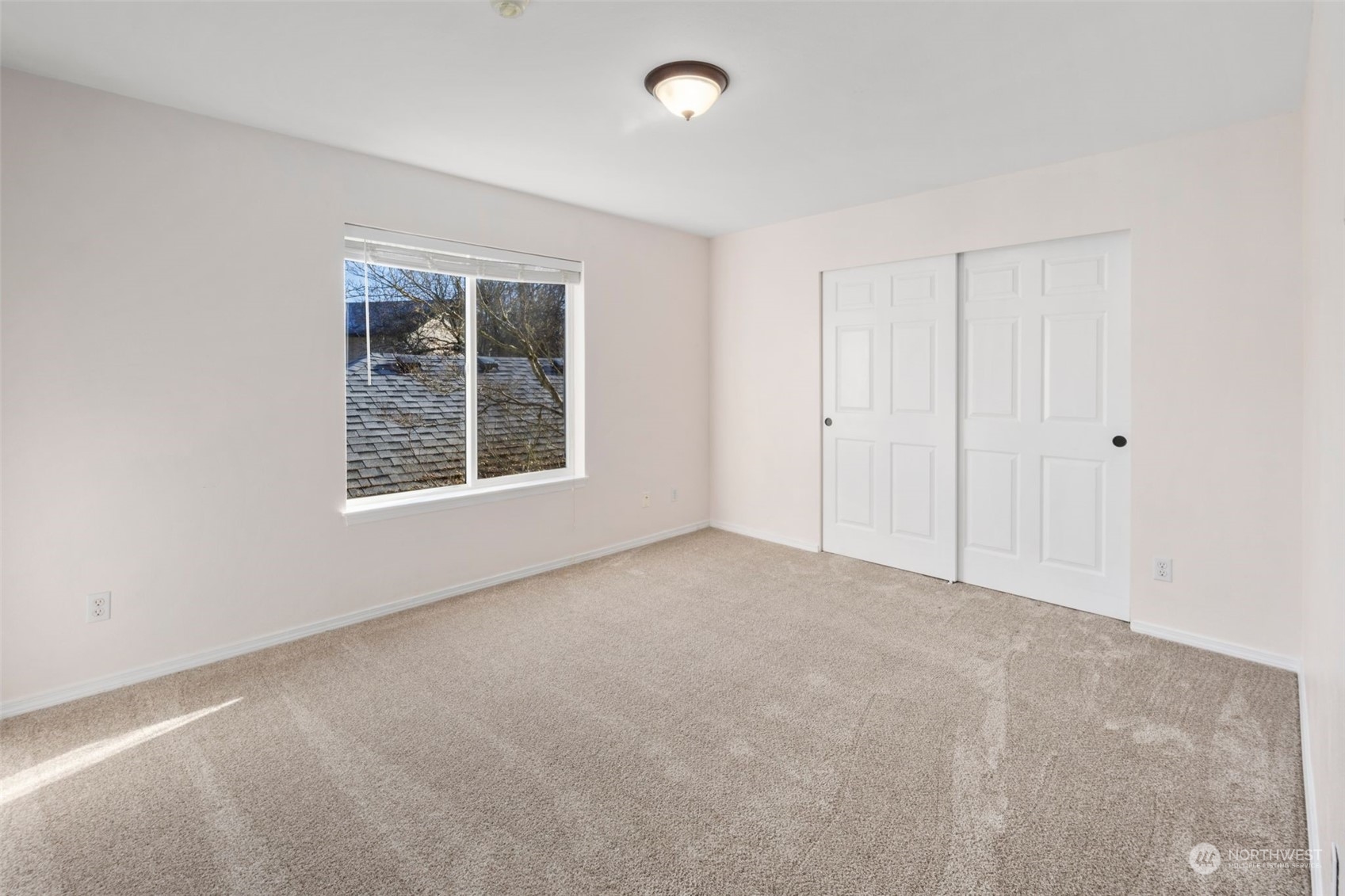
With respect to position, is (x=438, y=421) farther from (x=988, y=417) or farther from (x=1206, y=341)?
(x=1206, y=341)

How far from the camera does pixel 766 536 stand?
4.96 meters

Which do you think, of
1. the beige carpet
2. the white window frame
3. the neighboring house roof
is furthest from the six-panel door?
the neighboring house roof

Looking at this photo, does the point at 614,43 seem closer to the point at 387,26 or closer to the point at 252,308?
the point at 387,26

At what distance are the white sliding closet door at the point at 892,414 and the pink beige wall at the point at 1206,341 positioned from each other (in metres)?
0.45

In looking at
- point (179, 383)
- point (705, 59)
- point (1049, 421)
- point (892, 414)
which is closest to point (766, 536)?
point (892, 414)

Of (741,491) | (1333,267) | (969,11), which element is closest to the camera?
(1333,267)

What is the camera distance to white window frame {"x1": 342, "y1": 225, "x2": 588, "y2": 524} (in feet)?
11.2

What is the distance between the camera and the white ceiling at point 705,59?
2.02 m

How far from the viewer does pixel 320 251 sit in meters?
3.15

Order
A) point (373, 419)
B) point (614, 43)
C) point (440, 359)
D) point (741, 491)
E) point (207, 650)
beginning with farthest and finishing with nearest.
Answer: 1. point (741, 491)
2. point (440, 359)
3. point (373, 419)
4. point (207, 650)
5. point (614, 43)

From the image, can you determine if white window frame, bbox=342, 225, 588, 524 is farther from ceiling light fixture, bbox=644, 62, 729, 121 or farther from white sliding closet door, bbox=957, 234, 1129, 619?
white sliding closet door, bbox=957, 234, 1129, 619

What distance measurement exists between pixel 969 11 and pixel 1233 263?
1.85 meters

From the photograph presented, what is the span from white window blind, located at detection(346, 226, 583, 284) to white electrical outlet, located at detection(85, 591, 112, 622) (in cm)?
185

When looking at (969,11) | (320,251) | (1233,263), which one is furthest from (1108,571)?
(320,251)
